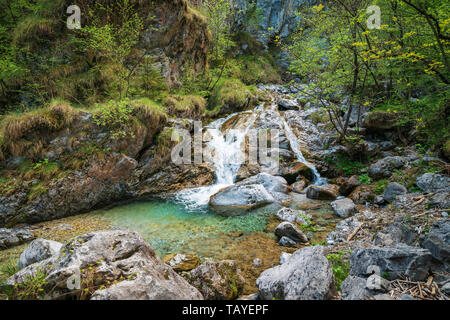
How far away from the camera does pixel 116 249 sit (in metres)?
2.91

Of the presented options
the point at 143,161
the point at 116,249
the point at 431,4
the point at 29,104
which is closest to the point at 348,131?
the point at 431,4

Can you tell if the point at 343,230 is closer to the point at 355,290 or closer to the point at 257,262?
the point at 257,262

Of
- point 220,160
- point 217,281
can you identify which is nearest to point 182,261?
point 217,281

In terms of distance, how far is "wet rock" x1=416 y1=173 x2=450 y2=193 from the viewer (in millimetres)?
5129

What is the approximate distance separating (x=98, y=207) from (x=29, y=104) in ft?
15.8

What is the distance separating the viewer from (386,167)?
25.3 feet

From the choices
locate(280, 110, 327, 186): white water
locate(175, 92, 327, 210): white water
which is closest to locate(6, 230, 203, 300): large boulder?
locate(175, 92, 327, 210): white water

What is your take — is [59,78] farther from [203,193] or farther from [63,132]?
[203,193]

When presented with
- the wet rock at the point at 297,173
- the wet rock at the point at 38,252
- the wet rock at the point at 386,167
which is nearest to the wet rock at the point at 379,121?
the wet rock at the point at 386,167

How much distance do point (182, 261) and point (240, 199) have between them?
3906 millimetres

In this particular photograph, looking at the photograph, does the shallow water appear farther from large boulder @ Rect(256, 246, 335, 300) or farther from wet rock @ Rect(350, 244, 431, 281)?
wet rock @ Rect(350, 244, 431, 281)

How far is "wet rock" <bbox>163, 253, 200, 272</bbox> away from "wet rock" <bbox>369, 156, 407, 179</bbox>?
7434 mm

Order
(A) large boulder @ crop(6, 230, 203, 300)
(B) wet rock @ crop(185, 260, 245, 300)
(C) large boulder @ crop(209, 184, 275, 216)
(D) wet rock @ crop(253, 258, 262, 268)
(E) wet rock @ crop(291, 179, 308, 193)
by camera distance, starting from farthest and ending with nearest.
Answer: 1. (E) wet rock @ crop(291, 179, 308, 193)
2. (C) large boulder @ crop(209, 184, 275, 216)
3. (D) wet rock @ crop(253, 258, 262, 268)
4. (B) wet rock @ crop(185, 260, 245, 300)
5. (A) large boulder @ crop(6, 230, 203, 300)

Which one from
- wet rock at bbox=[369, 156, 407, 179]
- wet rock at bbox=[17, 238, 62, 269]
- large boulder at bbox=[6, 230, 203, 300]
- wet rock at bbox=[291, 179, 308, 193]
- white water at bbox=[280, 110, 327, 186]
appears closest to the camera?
large boulder at bbox=[6, 230, 203, 300]
